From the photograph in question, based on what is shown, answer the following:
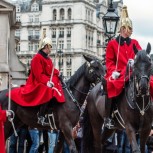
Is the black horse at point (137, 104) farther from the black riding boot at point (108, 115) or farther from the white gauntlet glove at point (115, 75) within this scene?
the white gauntlet glove at point (115, 75)

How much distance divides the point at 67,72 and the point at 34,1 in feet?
75.6

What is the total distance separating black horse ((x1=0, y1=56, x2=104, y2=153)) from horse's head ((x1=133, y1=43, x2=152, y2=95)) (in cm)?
329

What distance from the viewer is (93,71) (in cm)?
1488

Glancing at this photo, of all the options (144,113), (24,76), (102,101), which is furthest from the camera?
(24,76)

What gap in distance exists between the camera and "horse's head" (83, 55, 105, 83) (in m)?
14.9

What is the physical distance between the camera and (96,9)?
13788 centimetres

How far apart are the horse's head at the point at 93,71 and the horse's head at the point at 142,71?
3246mm

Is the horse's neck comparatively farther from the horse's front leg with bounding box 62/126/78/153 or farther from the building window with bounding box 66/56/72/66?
the building window with bounding box 66/56/72/66

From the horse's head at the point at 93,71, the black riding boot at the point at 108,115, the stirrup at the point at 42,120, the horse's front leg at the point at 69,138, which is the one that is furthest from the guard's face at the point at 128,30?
the stirrup at the point at 42,120

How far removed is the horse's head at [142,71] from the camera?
37.1 feet

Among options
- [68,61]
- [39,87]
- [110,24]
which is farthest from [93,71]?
[68,61]

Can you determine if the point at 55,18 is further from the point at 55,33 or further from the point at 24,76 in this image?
the point at 24,76

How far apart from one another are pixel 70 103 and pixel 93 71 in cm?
106

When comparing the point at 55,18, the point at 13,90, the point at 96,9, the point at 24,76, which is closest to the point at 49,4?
the point at 55,18
